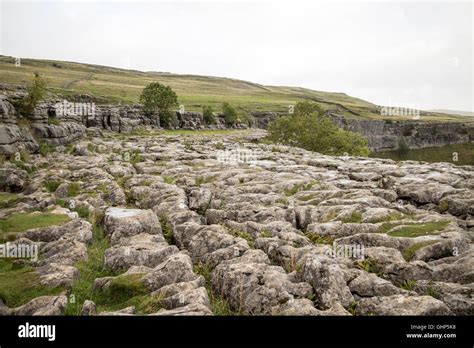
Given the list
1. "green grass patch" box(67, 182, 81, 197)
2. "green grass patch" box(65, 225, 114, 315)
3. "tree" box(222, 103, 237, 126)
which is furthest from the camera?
"tree" box(222, 103, 237, 126)

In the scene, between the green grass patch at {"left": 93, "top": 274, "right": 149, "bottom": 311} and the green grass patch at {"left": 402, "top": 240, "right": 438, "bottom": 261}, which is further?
the green grass patch at {"left": 402, "top": 240, "right": 438, "bottom": 261}

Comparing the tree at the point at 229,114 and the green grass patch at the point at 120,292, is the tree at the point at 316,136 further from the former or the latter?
the green grass patch at the point at 120,292

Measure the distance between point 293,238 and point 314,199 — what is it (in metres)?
7.56

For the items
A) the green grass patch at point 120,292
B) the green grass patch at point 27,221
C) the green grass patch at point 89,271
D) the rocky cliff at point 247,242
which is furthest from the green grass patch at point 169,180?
the green grass patch at point 120,292

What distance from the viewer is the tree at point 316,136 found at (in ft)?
242

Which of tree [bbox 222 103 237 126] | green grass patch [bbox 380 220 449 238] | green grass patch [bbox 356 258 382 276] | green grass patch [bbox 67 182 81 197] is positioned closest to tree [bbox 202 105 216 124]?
tree [bbox 222 103 237 126]

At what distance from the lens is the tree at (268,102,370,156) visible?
73875mm

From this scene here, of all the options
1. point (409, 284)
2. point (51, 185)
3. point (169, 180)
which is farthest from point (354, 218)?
point (51, 185)

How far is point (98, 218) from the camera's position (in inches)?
934

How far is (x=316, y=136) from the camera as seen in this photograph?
248 feet

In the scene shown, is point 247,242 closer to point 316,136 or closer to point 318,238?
point 318,238

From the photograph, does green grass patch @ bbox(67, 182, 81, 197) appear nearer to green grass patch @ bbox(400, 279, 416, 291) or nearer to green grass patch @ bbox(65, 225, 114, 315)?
green grass patch @ bbox(65, 225, 114, 315)
